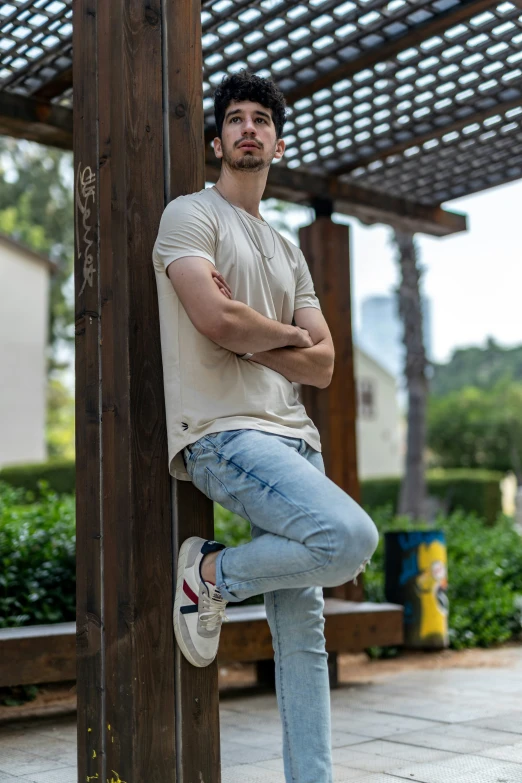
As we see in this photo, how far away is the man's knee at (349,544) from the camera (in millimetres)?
2461

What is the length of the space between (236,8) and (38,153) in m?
24.6

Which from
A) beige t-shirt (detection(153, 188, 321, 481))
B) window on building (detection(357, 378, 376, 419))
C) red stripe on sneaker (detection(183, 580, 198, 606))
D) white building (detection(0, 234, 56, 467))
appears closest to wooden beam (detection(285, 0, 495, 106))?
beige t-shirt (detection(153, 188, 321, 481))

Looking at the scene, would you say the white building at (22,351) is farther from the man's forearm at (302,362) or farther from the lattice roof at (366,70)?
the man's forearm at (302,362)

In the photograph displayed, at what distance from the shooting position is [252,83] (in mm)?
2988

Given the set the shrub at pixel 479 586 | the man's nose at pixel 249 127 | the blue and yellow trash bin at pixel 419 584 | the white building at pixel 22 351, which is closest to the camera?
the man's nose at pixel 249 127

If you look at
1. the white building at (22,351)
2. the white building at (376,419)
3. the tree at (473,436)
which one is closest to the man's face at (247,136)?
the white building at (22,351)

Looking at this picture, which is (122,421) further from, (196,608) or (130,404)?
(196,608)

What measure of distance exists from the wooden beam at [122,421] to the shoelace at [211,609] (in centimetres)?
12

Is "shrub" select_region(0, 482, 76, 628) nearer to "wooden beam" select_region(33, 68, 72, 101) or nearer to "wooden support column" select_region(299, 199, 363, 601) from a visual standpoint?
"wooden support column" select_region(299, 199, 363, 601)

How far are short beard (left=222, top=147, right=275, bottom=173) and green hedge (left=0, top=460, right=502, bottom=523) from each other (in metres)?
13.7

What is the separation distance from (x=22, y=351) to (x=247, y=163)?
19.2 meters

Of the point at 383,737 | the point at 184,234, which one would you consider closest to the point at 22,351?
the point at 383,737

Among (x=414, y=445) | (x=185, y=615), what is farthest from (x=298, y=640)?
(x=414, y=445)

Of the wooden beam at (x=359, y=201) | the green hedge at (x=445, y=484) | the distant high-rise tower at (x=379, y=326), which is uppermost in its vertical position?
the distant high-rise tower at (x=379, y=326)
